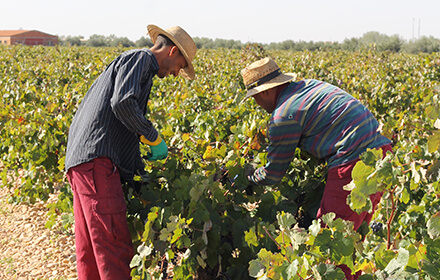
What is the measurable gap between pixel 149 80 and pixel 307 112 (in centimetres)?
95

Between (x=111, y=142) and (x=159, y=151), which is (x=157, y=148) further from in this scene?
(x=111, y=142)

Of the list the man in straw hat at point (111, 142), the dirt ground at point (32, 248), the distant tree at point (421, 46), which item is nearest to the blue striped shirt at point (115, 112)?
the man in straw hat at point (111, 142)

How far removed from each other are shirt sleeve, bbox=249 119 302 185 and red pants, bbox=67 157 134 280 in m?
0.89

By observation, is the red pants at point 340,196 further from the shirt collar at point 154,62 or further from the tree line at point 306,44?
the tree line at point 306,44

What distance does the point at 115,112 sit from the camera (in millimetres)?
2584

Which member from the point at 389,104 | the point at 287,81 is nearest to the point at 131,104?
the point at 287,81

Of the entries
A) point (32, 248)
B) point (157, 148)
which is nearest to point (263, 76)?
point (157, 148)

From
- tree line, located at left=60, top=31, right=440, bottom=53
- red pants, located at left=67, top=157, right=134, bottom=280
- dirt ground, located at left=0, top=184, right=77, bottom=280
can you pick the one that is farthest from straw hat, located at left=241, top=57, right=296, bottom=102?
tree line, located at left=60, top=31, right=440, bottom=53

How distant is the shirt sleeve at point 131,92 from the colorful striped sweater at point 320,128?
777mm

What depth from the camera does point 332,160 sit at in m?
2.86

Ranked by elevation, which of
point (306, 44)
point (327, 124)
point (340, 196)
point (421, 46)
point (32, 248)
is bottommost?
point (421, 46)

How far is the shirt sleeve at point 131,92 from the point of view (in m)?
2.55

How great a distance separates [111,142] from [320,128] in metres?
1.23

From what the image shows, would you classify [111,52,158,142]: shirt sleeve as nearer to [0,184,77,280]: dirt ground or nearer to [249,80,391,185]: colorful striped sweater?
[249,80,391,185]: colorful striped sweater
